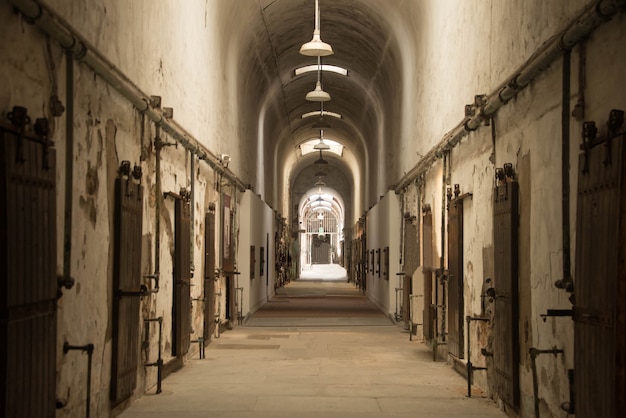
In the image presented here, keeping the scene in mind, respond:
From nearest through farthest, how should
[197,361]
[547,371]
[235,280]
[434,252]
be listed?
[547,371] → [197,361] → [434,252] → [235,280]

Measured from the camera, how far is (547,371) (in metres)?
5.76

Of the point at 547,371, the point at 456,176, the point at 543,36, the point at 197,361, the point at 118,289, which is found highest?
the point at 543,36

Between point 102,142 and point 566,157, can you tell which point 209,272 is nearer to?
point 102,142

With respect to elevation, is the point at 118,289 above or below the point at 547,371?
above

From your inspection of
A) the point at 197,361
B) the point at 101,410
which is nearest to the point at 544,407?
the point at 101,410

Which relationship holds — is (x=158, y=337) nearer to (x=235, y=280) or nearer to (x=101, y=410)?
(x=101, y=410)

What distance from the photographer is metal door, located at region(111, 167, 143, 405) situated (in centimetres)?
665

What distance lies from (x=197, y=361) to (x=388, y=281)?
24.8ft

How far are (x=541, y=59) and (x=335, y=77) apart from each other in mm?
15264

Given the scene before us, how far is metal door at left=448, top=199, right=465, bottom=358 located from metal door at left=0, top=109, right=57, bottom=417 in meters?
5.32

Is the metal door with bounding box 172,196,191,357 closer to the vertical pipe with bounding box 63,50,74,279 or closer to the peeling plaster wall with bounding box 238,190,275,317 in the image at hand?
the vertical pipe with bounding box 63,50,74,279

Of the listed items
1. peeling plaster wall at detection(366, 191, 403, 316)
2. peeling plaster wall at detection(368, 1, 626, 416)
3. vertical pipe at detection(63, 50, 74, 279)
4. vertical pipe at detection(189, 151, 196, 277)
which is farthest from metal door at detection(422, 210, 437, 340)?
vertical pipe at detection(63, 50, 74, 279)

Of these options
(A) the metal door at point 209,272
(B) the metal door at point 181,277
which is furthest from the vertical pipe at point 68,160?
(A) the metal door at point 209,272

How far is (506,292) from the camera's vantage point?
6.75 m
